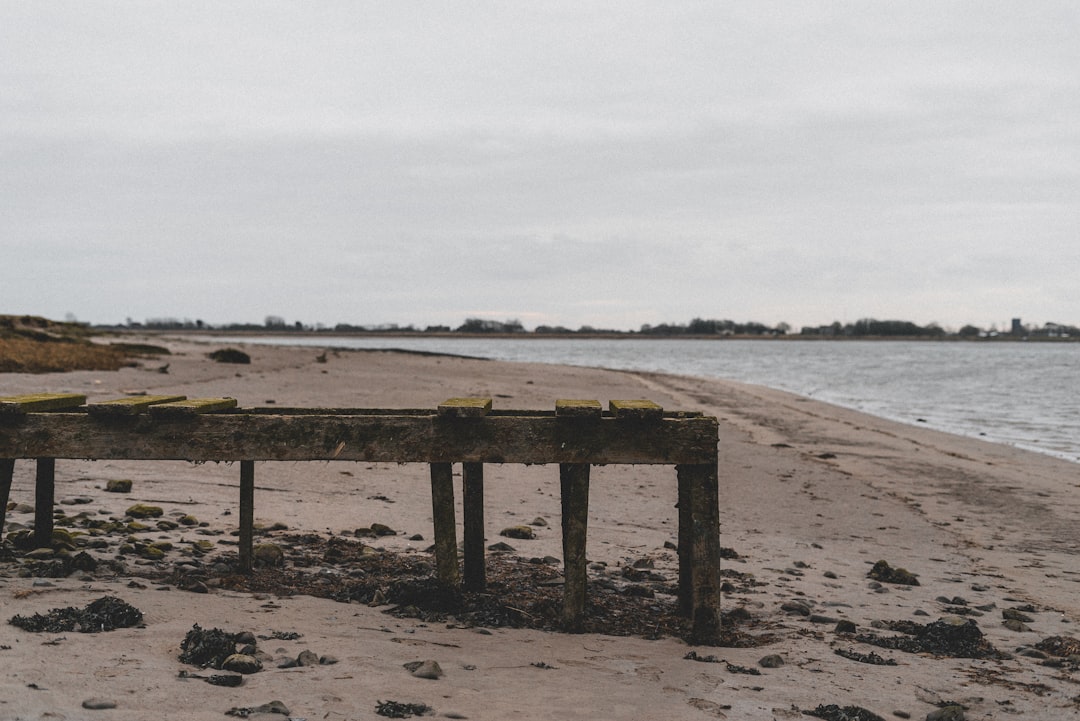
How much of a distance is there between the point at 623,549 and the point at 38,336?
36256 millimetres

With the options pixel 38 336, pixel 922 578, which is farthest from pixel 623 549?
pixel 38 336

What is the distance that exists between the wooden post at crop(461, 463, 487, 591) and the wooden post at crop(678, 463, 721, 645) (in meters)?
1.66

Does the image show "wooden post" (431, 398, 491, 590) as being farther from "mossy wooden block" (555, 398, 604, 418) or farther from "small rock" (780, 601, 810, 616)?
"small rock" (780, 601, 810, 616)

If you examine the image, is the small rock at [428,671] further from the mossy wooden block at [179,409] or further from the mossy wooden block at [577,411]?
the mossy wooden block at [179,409]

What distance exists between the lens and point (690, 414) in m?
5.86

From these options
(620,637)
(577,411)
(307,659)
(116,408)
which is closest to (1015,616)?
(620,637)

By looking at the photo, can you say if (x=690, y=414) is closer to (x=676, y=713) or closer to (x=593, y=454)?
(x=593, y=454)

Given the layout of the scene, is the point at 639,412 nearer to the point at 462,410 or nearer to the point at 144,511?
the point at 462,410

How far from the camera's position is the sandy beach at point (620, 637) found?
4266 millimetres

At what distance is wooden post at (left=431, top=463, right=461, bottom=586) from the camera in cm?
611

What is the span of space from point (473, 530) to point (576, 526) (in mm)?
991

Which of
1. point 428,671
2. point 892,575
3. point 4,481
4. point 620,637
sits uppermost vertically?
point 4,481

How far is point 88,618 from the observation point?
4879mm

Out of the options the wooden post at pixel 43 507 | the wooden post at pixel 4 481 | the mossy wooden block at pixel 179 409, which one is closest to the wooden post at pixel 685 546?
the mossy wooden block at pixel 179 409
